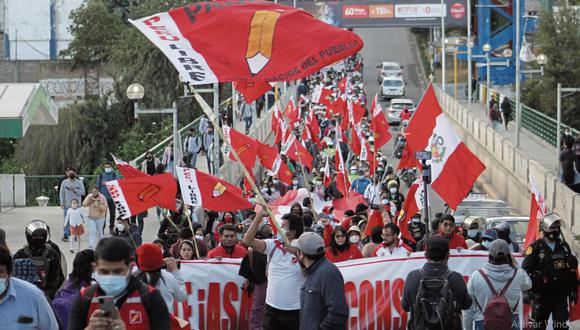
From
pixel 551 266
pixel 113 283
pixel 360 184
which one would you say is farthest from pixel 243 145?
pixel 113 283

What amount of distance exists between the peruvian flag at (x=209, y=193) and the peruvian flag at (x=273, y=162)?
8.48 m

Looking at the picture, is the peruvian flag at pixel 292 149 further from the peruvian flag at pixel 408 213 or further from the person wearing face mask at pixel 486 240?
the person wearing face mask at pixel 486 240

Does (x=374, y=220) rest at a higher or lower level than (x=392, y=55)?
lower

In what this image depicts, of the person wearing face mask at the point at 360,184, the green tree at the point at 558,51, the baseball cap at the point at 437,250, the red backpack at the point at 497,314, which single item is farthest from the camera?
the green tree at the point at 558,51

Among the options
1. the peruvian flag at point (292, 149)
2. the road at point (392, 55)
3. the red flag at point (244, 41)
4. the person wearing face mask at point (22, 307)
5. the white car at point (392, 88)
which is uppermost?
the road at point (392, 55)

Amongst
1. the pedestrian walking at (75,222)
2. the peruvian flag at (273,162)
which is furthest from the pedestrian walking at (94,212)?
the peruvian flag at (273,162)

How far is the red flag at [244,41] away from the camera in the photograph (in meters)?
14.5

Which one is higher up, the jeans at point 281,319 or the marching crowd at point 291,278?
the marching crowd at point 291,278

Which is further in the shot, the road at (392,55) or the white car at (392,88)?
the road at (392,55)

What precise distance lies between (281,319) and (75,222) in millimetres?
12097

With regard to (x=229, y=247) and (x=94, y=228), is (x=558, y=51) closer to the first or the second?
(x=94, y=228)

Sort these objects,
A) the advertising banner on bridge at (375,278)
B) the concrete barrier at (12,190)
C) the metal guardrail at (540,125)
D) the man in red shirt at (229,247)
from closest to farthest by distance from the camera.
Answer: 1. the advertising banner on bridge at (375,278)
2. the man in red shirt at (229,247)
3. the concrete barrier at (12,190)
4. the metal guardrail at (540,125)

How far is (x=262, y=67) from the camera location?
1462cm

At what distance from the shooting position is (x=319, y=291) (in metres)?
9.55
